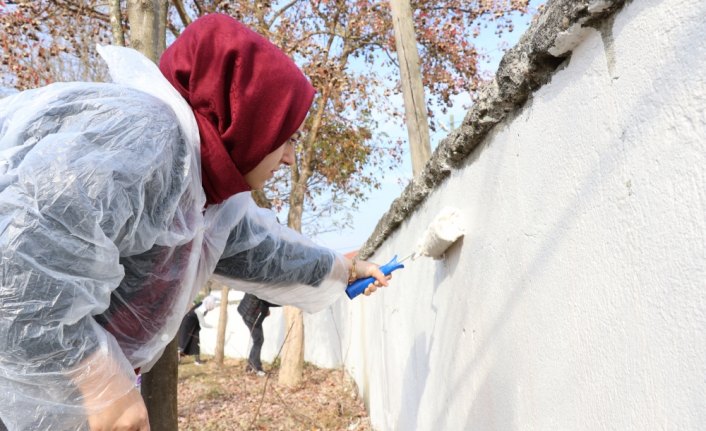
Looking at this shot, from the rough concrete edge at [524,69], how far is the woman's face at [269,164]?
23.8 inches

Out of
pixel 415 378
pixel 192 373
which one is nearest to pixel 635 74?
pixel 415 378

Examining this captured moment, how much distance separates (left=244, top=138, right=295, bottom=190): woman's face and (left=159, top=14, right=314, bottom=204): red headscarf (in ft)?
0.15

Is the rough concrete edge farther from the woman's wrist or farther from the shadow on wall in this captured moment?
the woman's wrist

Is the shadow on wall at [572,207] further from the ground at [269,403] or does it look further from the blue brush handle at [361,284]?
the ground at [269,403]

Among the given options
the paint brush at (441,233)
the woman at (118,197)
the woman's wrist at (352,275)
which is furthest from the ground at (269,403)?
the woman at (118,197)

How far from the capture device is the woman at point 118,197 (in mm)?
1240

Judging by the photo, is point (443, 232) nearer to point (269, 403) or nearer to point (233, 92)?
point (233, 92)

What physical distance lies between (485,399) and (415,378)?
4.44 ft

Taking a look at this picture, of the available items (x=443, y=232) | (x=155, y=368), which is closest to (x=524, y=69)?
(x=443, y=232)

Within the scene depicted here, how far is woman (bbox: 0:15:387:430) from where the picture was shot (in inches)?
48.8

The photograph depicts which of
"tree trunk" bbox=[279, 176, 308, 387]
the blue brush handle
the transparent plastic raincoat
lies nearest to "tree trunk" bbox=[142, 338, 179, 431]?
the blue brush handle

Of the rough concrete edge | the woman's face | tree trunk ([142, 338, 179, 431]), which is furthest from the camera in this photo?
tree trunk ([142, 338, 179, 431])

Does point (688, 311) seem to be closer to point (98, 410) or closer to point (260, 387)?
point (98, 410)

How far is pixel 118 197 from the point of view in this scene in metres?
1.31
